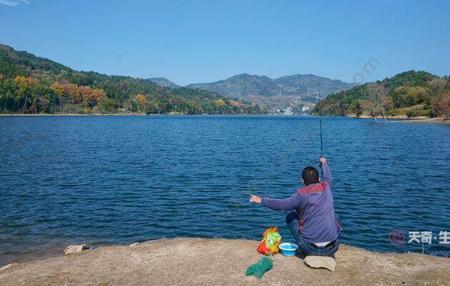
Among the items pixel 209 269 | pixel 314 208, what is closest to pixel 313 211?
pixel 314 208

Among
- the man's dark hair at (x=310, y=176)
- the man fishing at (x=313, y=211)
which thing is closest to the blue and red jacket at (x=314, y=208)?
the man fishing at (x=313, y=211)

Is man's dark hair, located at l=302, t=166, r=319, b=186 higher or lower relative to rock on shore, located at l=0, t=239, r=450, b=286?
higher

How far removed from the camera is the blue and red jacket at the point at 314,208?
1218 cm

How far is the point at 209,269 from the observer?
1279 centimetres

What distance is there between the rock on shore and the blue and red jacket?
1061mm

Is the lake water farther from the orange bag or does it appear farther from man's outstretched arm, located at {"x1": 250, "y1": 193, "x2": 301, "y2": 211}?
man's outstretched arm, located at {"x1": 250, "y1": 193, "x2": 301, "y2": 211}

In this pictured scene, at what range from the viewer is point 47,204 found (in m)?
29.7

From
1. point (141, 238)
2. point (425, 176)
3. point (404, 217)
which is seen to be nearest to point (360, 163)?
point (425, 176)

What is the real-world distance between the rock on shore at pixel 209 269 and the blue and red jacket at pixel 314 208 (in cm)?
106

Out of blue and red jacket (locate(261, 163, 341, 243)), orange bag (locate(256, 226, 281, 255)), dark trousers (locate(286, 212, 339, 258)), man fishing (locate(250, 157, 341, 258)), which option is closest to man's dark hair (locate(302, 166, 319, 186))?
man fishing (locate(250, 157, 341, 258))

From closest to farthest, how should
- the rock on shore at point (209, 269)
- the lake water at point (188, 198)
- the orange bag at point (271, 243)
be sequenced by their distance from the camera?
the rock on shore at point (209, 269), the orange bag at point (271, 243), the lake water at point (188, 198)

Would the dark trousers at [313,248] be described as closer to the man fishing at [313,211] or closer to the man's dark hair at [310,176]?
the man fishing at [313,211]

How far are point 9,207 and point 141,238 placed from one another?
12.0m

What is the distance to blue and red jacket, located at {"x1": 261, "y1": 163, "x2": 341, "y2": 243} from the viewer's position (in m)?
12.2
